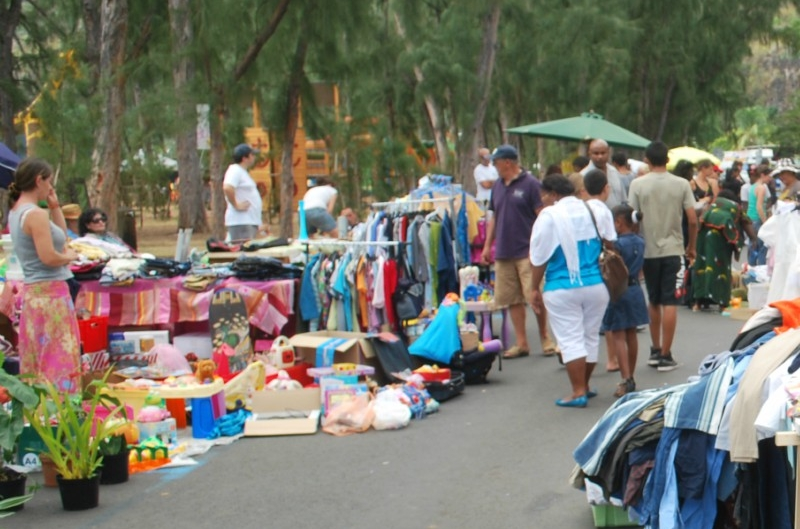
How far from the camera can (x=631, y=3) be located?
3872 cm

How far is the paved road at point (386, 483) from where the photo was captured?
21.6ft

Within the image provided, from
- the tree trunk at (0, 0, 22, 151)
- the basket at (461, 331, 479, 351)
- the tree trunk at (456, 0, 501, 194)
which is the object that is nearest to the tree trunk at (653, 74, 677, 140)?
the tree trunk at (456, 0, 501, 194)

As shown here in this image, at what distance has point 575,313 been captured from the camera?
8984mm

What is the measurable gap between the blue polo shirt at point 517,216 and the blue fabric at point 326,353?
7.60 feet

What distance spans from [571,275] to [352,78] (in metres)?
15.0

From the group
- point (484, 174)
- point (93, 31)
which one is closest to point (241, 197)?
point (484, 174)

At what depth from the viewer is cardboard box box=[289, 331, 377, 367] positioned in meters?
10.2

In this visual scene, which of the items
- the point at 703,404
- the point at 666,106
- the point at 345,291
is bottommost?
the point at 703,404

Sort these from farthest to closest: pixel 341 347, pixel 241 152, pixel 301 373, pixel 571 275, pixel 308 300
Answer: pixel 241 152
pixel 308 300
pixel 301 373
pixel 341 347
pixel 571 275

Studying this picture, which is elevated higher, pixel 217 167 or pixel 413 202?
pixel 217 167

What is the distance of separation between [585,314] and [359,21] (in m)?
10.8

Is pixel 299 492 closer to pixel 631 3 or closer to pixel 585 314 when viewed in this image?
Answer: pixel 585 314

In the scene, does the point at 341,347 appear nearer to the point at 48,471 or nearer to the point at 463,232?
the point at 48,471

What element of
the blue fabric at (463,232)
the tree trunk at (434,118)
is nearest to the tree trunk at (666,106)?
the tree trunk at (434,118)
